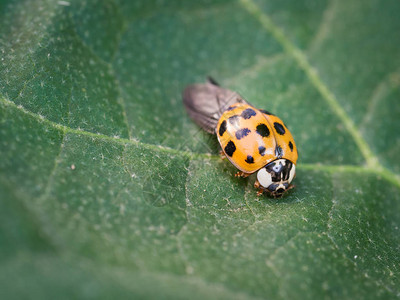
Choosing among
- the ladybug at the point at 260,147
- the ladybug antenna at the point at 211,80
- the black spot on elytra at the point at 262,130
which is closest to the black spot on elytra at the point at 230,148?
the ladybug at the point at 260,147

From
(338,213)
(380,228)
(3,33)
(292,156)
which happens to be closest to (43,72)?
(3,33)

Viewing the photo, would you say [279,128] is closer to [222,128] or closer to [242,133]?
[242,133]

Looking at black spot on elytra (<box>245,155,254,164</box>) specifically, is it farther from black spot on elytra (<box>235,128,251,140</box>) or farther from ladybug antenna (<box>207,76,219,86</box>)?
ladybug antenna (<box>207,76,219,86</box>)

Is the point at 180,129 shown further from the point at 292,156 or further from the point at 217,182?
the point at 292,156

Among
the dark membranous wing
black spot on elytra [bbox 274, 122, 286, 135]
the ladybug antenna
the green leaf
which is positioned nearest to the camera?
the green leaf

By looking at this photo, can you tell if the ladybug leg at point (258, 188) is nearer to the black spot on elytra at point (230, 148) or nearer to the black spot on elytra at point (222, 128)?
the black spot on elytra at point (230, 148)

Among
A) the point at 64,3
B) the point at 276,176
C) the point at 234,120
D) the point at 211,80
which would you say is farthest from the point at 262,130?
the point at 64,3

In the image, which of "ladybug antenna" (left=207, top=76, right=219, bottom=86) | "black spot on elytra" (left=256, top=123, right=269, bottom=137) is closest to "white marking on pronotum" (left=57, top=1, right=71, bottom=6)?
"ladybug antenna" (left=207, top=76, right=219, bottom=86)
